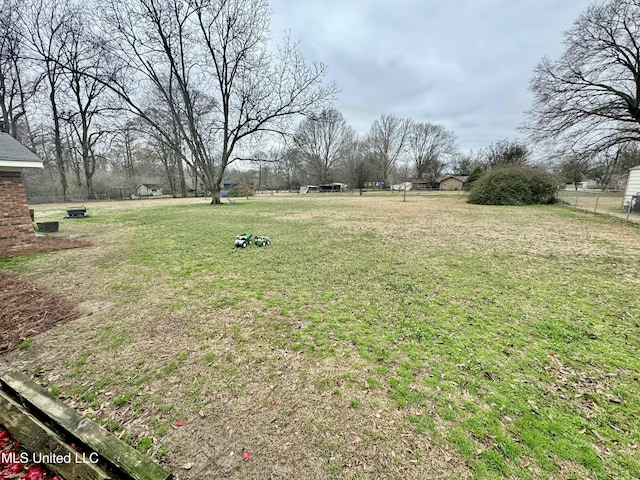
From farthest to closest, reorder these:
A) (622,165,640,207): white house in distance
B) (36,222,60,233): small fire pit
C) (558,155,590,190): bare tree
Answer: (558,155,590,190): bare tree → (622,165,640,207): white house in distance → (36,222,60,233): small fire pit

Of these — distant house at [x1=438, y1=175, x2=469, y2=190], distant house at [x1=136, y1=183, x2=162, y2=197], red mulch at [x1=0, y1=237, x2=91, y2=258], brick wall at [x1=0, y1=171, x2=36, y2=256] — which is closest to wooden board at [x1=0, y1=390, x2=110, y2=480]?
red mulch at [x1=0, y1=237, x2=91, y2=258]

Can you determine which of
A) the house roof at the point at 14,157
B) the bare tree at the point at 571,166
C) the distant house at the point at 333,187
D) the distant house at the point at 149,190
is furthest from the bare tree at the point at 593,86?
the distant house at the point at 149,190

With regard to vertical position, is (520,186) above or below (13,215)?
above

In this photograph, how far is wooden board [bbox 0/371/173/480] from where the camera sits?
1382mm

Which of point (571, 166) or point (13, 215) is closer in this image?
point (13, 215)

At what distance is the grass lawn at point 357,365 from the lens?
63.1 inches

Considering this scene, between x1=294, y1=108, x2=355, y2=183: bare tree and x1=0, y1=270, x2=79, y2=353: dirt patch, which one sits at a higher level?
x1=294, y1=108, x2=355, y2=183: bare tree

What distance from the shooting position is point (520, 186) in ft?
57.1

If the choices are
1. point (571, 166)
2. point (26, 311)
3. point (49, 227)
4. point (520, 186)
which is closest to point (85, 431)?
point (26, 311)

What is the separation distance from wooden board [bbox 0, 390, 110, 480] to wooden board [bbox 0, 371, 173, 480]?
5 centimetres

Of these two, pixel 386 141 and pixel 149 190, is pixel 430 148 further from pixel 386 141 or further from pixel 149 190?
pixel 149 190

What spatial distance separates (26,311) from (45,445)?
2.80 m

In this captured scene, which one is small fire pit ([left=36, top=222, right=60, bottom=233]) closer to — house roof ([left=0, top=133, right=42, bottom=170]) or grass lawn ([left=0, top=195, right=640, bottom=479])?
house roof ([left=0, top=133, right=42, bottom=170])

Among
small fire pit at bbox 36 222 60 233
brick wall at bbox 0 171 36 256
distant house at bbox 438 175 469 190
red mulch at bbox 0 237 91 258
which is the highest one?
distant house at bbox 438 175 469 190
